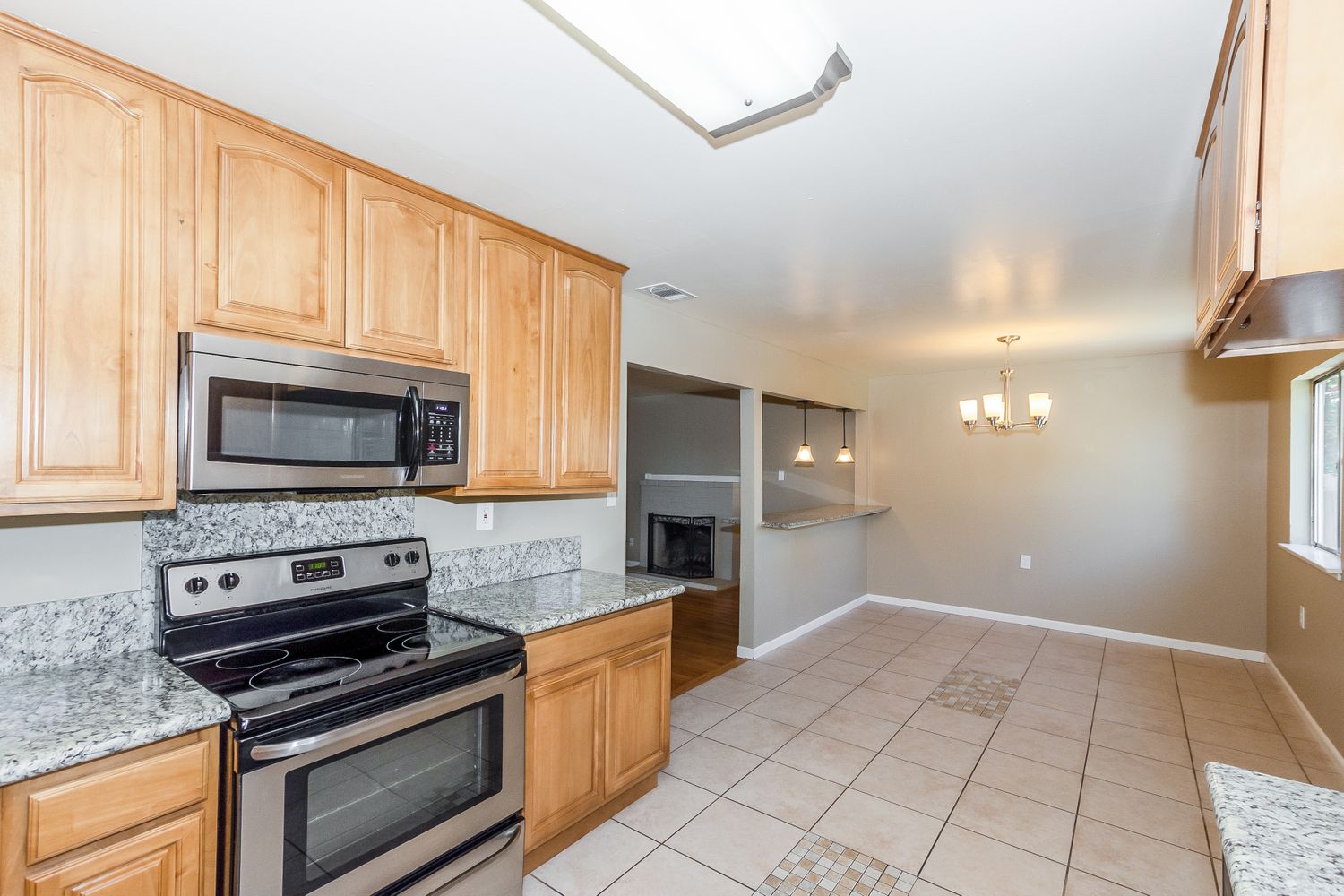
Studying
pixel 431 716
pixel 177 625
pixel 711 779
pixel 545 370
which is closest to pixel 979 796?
pixel 711 779

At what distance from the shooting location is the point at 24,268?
1.32 meters

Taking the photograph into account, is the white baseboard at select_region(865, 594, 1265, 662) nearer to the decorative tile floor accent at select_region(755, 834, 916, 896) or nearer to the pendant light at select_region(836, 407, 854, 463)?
the pendant light at select_region(836, 407, 854, 463)

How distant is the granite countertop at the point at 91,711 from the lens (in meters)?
1.16

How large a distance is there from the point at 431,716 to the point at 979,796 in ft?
7.71

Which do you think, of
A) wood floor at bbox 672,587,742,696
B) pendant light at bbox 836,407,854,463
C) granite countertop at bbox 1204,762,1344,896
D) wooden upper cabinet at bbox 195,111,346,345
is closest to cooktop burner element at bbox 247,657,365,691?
wooden upper cabinet at bbox 195,111,346,345

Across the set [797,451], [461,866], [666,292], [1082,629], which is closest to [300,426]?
[461,866]

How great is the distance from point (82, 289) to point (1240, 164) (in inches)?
87.9

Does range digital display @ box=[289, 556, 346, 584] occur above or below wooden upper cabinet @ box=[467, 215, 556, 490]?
below

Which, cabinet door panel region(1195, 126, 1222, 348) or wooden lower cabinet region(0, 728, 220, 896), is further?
cabinet door panel region(1195, 126, 1222, 348)

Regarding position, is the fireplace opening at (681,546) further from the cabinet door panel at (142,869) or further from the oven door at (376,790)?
the cabinet door panel at (142,869)

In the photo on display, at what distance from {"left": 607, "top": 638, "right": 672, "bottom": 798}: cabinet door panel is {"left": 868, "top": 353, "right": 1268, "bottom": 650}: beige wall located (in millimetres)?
4082

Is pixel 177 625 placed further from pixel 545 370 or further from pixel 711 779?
pixel 711 779

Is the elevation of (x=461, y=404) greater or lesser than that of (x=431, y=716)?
greater

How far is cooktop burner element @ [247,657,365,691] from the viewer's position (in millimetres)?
1558
